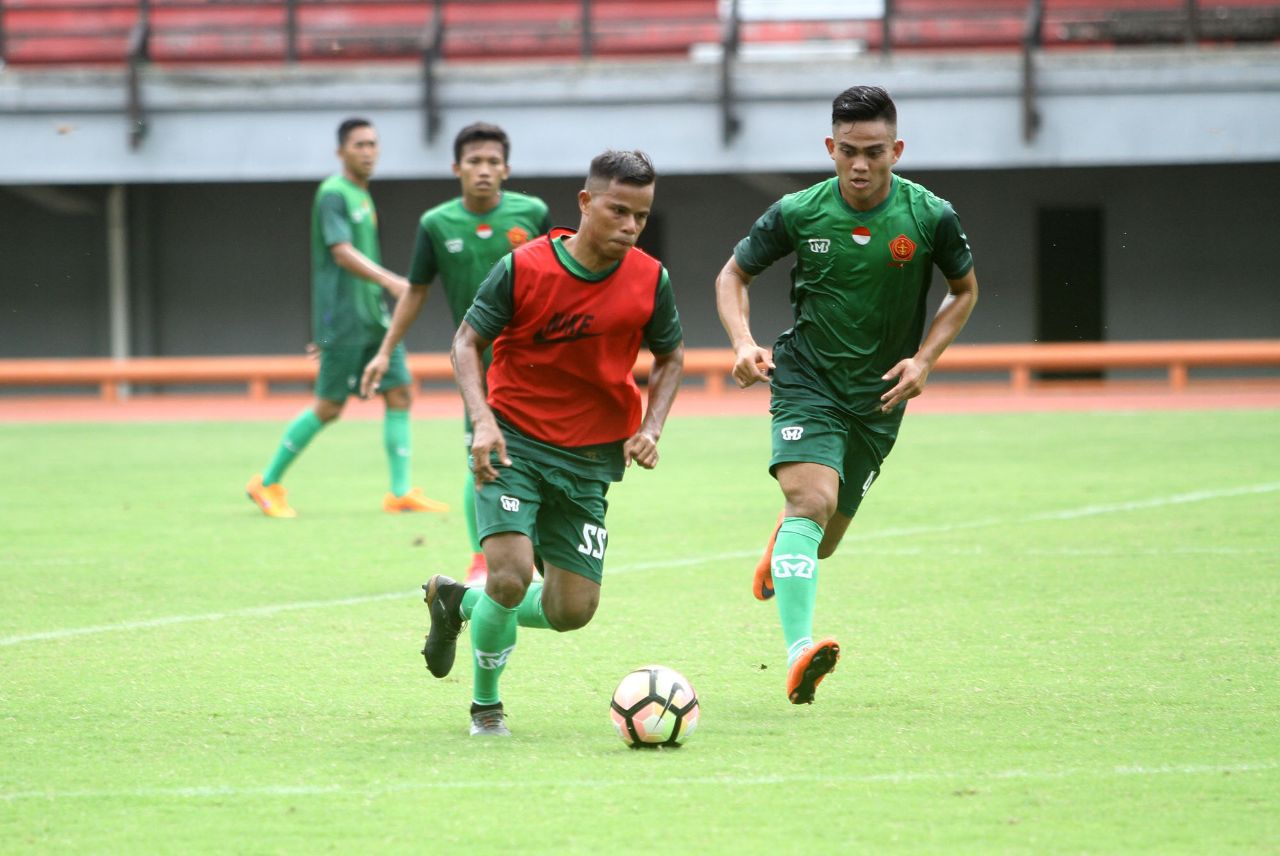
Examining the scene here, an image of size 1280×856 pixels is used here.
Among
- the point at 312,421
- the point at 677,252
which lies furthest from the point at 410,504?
the point at 677,252

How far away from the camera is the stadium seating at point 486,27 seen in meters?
21.4

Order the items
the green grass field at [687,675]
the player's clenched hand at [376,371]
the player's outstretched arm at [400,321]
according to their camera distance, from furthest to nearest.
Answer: the player's clenched hand at [376,371], the player's outstretched arm at [400,321], the green grass field at [687,675]

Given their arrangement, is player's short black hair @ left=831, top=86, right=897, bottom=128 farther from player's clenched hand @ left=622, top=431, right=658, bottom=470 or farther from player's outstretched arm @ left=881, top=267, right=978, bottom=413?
player's clenched hand @ left=622, top=431, right=658, bottom=470

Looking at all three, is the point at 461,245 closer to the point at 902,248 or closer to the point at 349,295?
the point at 902,248

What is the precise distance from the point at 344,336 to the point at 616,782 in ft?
23.0

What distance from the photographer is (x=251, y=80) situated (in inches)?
843

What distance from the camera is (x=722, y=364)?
21781mm

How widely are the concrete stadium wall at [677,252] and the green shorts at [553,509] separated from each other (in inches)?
714

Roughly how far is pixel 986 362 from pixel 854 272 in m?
16.0

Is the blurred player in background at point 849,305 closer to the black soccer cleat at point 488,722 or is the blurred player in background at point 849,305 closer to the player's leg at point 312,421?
the black soccer cleat at point 488,722

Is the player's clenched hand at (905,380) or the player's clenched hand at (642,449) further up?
the player's clenched hand at (905,380)

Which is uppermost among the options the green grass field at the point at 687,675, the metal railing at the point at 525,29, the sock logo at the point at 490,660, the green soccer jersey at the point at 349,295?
the metal railing at the point at 525,29

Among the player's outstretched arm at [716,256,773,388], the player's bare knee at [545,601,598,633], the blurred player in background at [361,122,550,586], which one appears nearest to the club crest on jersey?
the player's outstretched arm at [716,256,773,388]

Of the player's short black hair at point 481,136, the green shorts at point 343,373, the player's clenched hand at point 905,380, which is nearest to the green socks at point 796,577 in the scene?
the player's clenched hand at point 905,380
